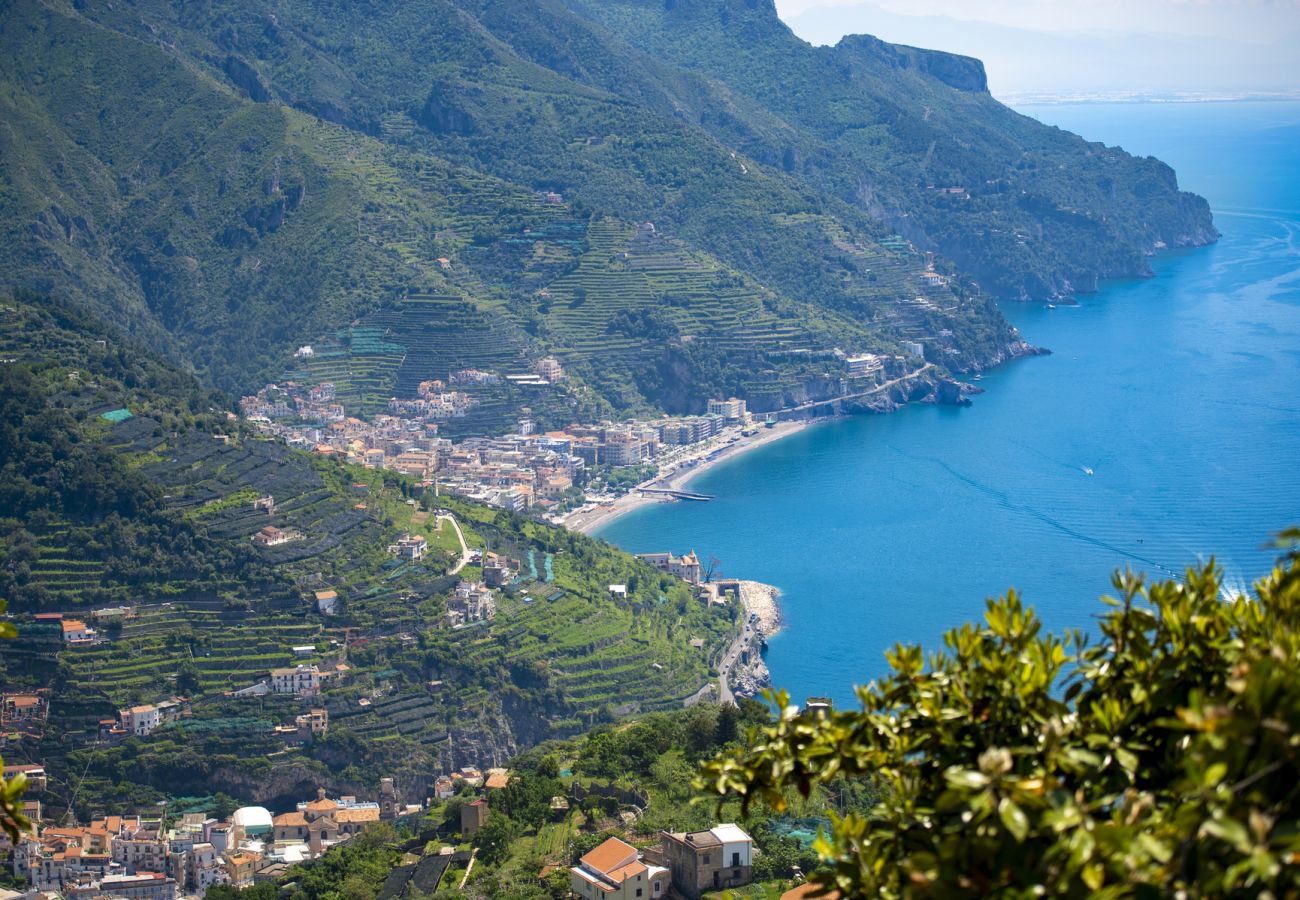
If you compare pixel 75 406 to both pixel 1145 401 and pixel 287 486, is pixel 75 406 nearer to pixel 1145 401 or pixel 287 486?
pixel 287 486

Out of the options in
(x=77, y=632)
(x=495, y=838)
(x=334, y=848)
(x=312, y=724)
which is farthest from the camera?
(x=77, y=632)

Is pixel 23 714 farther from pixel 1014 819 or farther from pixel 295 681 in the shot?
pixel 1014 819

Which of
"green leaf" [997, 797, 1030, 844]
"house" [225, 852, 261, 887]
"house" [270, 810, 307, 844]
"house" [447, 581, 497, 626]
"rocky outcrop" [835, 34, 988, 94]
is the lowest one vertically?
"house" [270, 810, 307, 844]

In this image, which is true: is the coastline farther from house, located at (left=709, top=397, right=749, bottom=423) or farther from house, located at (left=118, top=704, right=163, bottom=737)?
house, located at (left=709, top=397, right=749, bottom=423)

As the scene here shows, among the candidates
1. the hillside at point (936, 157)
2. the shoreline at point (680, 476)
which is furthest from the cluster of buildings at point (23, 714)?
the hillside at point (936, 157)

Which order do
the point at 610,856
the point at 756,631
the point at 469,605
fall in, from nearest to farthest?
the point at 610,856
the point at 469,605
the point at 756,631

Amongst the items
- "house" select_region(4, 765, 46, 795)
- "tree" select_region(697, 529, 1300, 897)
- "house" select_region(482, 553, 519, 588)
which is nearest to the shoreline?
"house" select_region(482, 553, 519, 588)

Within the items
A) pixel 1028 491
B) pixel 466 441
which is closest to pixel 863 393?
pixel 1028 491
